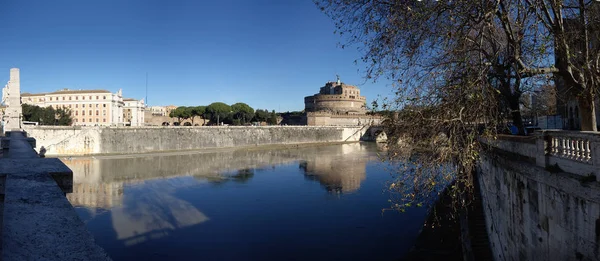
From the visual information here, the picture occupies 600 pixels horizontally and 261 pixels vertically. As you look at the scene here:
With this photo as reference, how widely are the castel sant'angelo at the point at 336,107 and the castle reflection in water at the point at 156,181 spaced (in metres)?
36.1

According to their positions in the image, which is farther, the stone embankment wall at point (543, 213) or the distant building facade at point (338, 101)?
the distant building facade at point (338, 101)

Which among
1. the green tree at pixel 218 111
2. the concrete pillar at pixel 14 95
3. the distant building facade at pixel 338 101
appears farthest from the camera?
the distant building facade at pixel 338 101

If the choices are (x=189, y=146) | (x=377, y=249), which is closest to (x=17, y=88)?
(x=377, y=249)

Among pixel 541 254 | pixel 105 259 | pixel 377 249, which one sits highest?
pixel 105 259

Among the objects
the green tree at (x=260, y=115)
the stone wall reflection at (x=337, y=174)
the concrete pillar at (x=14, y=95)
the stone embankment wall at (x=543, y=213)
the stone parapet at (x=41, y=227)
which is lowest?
the stone wall reflection at (x=337, y=174)

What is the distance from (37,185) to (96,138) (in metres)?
42.0

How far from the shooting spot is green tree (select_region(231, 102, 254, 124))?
244 ft

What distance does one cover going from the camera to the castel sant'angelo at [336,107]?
243 feet

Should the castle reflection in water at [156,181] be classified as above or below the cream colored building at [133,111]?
below

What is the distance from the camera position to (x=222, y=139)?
173ft

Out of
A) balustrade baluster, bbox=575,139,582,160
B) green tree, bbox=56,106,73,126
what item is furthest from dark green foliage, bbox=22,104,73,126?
balustrade baluster, bbox=575,139,582,160

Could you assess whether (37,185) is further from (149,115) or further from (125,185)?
(149,115)

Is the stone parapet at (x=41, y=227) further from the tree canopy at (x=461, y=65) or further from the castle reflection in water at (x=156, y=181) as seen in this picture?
the castle reflection in water at (x=156, y=181)

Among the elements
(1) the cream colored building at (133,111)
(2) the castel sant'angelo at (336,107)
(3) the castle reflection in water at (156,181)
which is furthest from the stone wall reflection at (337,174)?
(1) the cream colored building at (133,111)
